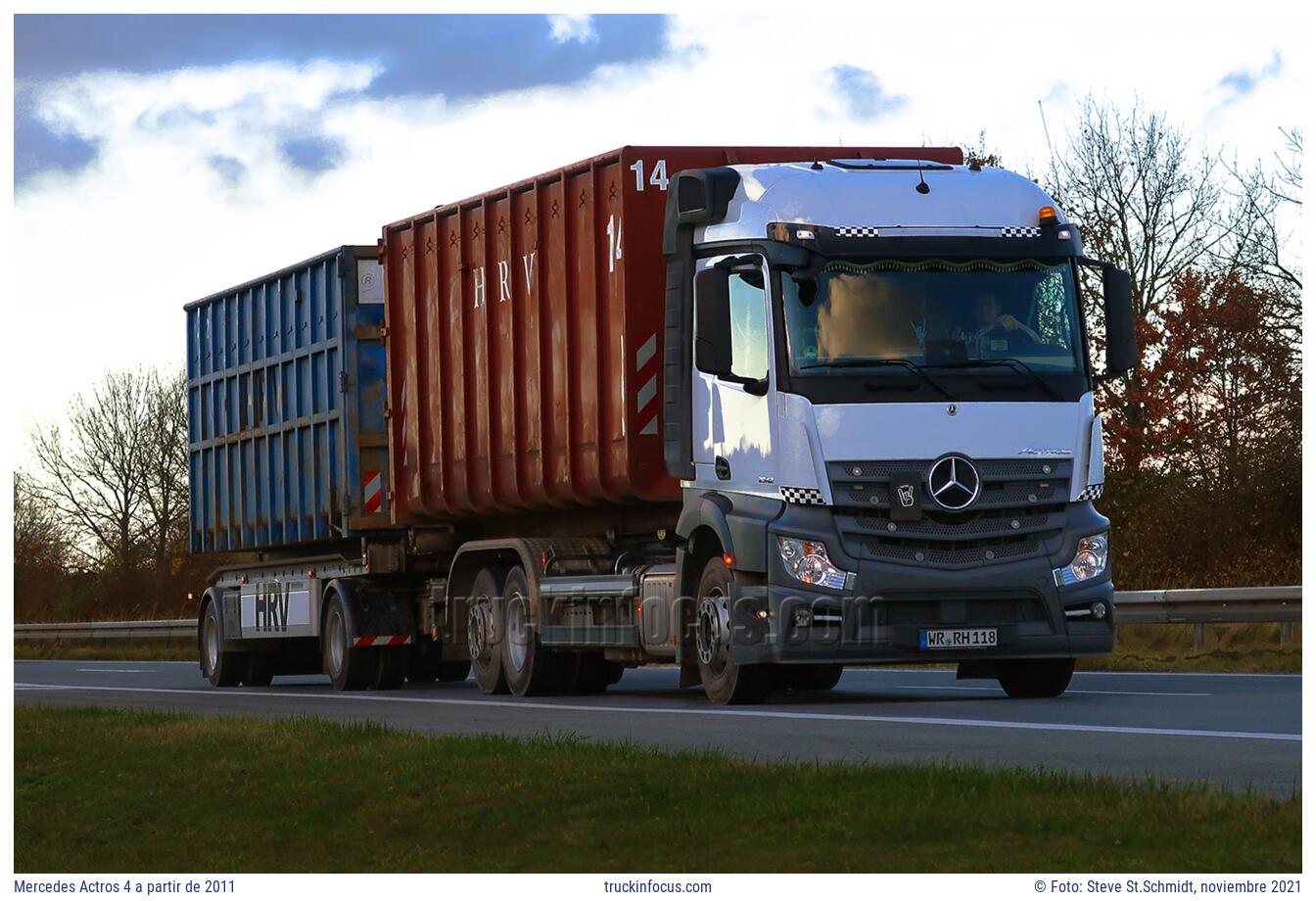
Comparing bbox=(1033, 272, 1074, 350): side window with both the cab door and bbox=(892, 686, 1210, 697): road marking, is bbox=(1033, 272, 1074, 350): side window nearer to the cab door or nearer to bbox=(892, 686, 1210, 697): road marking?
the cab door

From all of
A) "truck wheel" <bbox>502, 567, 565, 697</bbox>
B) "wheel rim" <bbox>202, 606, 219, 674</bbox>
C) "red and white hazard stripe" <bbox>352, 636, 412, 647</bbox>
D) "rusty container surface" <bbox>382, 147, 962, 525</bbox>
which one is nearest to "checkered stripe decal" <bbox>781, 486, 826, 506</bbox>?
"rusty container surface" <bbox>382, 147, 962, 525</bbox>

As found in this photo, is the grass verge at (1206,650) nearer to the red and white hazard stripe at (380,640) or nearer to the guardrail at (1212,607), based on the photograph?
the guardrail at (1212,607)

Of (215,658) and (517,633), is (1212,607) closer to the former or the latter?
(517,633)

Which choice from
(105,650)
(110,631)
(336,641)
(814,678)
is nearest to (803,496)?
(814,678)

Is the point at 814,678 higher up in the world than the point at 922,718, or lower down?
higher up

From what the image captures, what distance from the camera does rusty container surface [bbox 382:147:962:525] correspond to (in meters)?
17.6

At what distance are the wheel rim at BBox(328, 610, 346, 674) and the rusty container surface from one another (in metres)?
1.73

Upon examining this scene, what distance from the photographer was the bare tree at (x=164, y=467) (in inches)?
2594

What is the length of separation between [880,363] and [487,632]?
19.0 feet

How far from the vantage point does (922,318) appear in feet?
51.0

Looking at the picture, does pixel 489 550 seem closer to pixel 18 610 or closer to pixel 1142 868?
pixel 1142 868

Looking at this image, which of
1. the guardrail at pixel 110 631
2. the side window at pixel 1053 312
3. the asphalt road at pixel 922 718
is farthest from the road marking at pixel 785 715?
the guardrail at pixel 110 631

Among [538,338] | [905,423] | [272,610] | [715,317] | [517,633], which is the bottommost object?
[517,633]

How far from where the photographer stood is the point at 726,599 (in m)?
16.0
